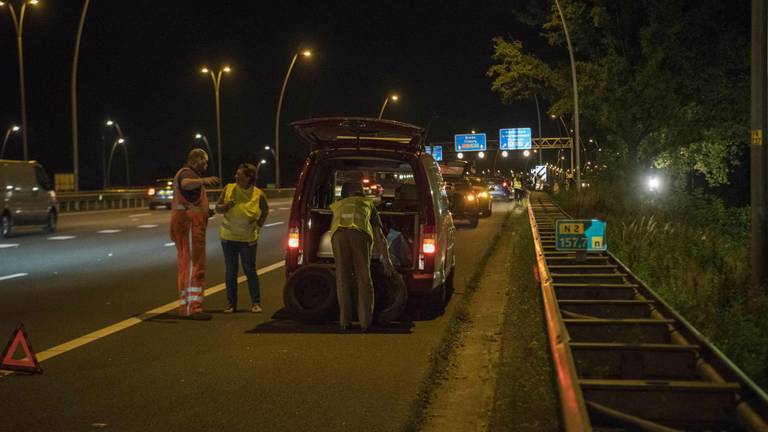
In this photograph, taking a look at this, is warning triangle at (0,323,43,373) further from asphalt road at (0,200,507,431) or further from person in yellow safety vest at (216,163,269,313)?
person in yellow safety vest at (216,163,269,313)

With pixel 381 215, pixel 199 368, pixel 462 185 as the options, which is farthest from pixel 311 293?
pixel 462 185

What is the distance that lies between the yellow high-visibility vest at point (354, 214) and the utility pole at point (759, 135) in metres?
4.70

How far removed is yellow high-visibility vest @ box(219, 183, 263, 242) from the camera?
10688mm

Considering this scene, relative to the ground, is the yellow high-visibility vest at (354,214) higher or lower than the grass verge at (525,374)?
higher

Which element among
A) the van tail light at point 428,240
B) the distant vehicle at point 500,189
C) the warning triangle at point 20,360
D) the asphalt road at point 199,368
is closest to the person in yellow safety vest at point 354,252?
the asphalt road at point 199,368

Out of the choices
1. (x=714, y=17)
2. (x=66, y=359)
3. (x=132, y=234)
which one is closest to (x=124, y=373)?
(x=66, y=359)

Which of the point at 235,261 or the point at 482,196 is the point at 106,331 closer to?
the point at 235,261

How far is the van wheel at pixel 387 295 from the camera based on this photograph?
9711 mm

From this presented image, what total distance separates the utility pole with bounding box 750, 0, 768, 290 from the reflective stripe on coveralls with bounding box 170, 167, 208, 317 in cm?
641

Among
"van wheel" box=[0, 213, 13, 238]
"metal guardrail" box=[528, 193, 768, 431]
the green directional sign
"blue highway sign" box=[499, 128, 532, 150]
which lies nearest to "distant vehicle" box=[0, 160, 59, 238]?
"van wheel" box=[0, 213, 13, 238]

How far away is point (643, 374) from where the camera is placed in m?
6.66

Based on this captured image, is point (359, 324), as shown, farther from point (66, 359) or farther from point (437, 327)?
point (66, 359)

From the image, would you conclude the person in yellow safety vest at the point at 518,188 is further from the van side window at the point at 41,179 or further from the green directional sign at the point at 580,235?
the green directional sign at the point at 580,235

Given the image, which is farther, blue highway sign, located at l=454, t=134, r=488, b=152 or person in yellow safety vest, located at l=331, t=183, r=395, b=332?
blue highway sign, located at l=454, t=134, r=488, b=152
